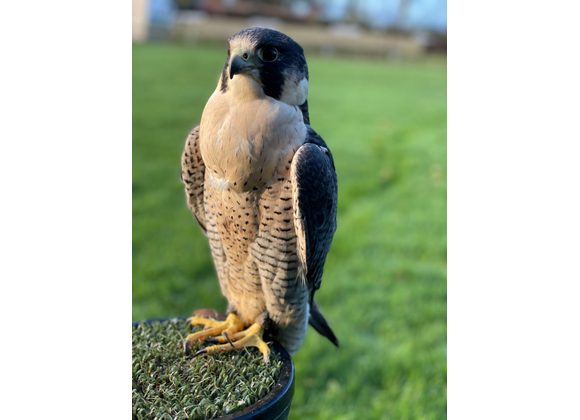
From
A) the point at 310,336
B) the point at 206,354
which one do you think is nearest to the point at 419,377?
the point at 310,336

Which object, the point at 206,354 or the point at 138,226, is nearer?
the point at 206,354

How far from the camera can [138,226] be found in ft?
7.93

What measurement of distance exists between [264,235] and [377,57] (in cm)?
139

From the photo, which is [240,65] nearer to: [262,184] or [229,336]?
[262,184]

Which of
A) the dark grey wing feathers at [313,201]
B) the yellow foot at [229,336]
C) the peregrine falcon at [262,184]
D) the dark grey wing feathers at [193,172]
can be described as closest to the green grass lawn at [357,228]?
the dark grey wing feathers at [193,172]

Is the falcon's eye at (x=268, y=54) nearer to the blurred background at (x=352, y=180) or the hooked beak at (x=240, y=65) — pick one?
the hooked beak at (x=240, y=65)

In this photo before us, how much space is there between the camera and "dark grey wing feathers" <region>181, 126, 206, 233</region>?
1.35m

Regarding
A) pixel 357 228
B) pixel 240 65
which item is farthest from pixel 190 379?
pixel 357 228

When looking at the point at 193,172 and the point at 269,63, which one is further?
the point at 193,172

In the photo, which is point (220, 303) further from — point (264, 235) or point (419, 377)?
point (264, 235)

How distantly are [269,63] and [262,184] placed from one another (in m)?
0.26

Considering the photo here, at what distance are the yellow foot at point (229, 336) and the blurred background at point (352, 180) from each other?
28.3 inches

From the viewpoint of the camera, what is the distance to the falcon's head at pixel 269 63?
1.11 metres

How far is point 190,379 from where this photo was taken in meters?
1.26
